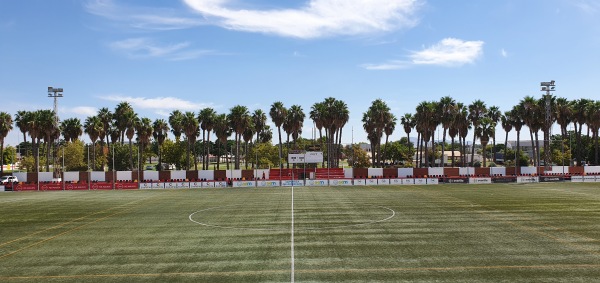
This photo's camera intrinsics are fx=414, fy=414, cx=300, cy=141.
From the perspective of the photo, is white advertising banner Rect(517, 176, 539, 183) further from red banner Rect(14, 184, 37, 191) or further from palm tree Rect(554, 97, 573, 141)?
red banner Rect(14, 184, 37, 191)

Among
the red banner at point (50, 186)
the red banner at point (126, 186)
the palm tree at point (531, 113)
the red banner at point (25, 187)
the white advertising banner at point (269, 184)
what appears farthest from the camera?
the palm tree at point (531, 113)

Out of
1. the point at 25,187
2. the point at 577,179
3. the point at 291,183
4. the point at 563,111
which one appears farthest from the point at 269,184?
the point at 563,111

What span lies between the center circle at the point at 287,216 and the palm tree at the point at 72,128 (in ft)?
239

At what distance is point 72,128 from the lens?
99312mm

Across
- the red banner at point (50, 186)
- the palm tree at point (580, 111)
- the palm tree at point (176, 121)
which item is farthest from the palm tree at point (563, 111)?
the red banner at point (50, 186)

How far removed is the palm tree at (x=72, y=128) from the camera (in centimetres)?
9919

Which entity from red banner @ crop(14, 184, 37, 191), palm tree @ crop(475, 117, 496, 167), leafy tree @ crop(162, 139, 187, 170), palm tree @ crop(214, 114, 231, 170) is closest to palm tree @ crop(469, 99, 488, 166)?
palm tree @ crop(475, 117, 496, 167)

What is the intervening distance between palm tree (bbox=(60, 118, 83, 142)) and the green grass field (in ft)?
202

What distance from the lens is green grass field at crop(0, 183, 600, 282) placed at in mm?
19172

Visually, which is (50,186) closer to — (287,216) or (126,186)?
(126,186)

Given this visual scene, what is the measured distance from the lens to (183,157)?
121 meters

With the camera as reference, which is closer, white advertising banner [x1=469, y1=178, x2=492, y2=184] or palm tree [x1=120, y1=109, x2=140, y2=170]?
white advertising banner [x1=469, y1=178, x2=492, y2=184]

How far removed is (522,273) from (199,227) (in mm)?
21513

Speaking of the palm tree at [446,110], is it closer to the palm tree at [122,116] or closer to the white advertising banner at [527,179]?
the white advertising banner at [527,179]
